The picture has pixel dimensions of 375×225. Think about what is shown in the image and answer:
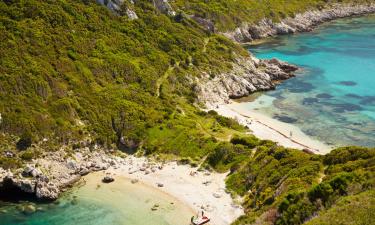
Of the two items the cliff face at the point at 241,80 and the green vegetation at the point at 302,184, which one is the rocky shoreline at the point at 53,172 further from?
the cliff face at the point at 241,80

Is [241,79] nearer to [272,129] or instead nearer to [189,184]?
[272,129]

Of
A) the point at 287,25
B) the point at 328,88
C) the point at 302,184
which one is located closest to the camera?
the point at 302,184

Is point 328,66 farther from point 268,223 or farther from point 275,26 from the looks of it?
point 268,223

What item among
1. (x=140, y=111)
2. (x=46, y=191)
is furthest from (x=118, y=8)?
(x=46, y=191)

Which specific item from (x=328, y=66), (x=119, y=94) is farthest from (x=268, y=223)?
(x=328, y=66)

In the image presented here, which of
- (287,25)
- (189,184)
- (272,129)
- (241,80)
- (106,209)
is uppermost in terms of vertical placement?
(287,25)

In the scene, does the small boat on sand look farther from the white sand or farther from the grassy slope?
the white sand
